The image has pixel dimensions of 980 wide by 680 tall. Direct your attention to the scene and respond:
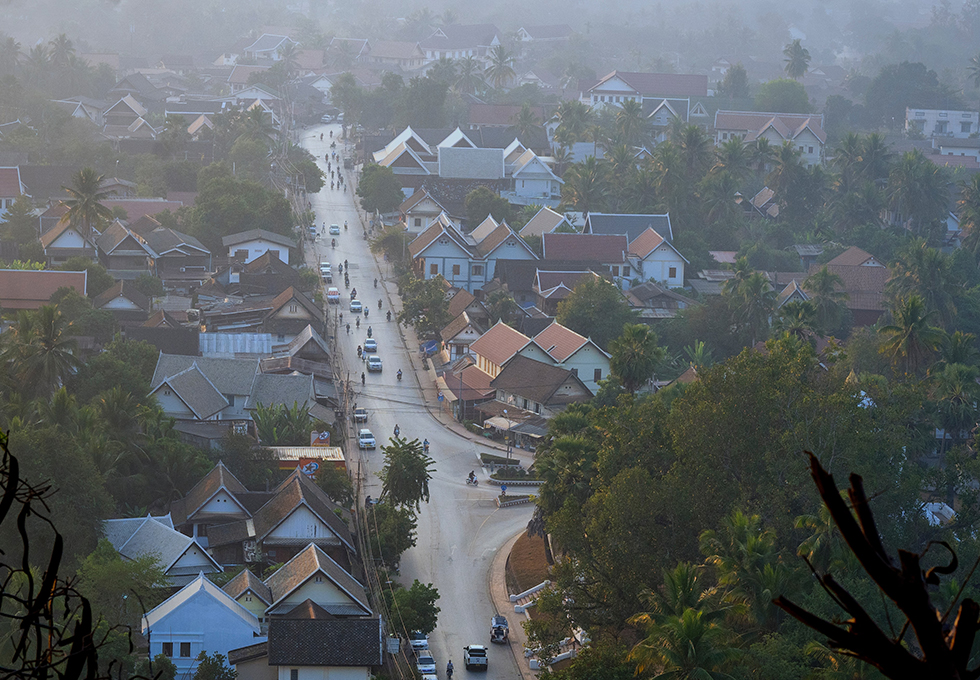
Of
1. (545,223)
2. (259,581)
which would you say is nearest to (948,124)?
(545,223)

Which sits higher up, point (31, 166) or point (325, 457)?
point (31, 166)

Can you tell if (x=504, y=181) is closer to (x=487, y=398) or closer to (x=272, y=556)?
(x=487, y=398)

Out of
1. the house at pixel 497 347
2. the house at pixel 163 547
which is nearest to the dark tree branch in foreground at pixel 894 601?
the house at pixel 163 547

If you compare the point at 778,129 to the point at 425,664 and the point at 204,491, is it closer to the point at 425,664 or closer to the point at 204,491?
the point at 204,491

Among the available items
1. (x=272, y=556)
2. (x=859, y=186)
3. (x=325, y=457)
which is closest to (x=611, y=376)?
(x=325, y=457)

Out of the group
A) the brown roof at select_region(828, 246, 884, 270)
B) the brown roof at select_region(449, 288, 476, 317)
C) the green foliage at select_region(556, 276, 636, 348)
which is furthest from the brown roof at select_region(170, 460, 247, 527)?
the brown roof at select_region(828, 246, 884, 270)

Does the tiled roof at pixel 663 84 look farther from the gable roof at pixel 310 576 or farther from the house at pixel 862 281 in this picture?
the gable roof at pixel 310 576

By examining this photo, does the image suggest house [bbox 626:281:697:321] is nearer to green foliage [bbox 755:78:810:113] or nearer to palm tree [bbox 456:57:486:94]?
green foliage [bbox 755:78:810:113]
